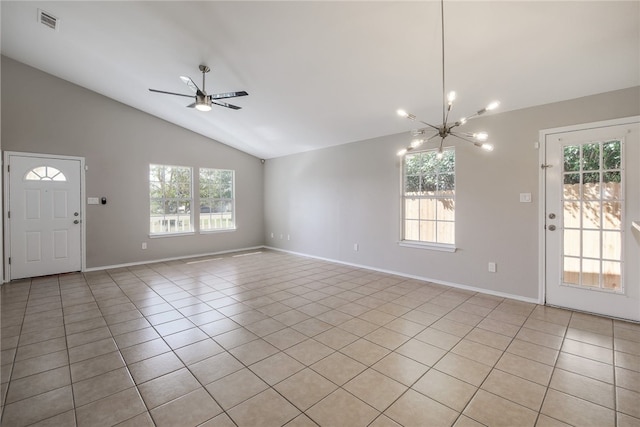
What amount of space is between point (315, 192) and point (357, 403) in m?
4.97

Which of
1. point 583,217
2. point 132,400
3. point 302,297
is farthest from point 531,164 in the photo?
point 132,400

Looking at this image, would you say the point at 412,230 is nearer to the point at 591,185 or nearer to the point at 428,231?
the point at 428,231

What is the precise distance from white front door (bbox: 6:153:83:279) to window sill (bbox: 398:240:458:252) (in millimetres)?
5801

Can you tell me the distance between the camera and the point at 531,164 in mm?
3652

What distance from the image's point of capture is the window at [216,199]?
688 cm

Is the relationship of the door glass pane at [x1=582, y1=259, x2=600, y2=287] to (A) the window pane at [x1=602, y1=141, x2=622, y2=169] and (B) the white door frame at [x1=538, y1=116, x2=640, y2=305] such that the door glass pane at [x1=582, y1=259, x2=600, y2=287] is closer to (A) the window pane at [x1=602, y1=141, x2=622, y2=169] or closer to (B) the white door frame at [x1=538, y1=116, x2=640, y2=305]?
(B) the white door frame at [x1=538, y1=116, x2=640, y2=305]

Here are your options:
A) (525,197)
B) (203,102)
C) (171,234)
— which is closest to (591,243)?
(525,197)

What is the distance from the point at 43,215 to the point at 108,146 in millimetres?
1588

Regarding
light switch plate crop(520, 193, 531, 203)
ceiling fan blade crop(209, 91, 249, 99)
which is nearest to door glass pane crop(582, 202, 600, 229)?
light switch plate crop(520, 193, 531, 203)

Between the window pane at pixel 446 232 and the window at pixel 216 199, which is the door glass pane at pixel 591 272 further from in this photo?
the window at pixel 216 199

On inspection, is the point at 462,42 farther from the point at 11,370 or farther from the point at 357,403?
the point at 11,370

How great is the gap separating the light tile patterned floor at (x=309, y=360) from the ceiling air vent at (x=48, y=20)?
3.46 metres

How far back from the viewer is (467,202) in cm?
420

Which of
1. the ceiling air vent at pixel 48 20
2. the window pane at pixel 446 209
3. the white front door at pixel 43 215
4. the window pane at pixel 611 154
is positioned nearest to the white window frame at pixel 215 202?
the white front door at pixel 43 215
